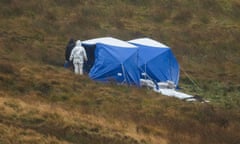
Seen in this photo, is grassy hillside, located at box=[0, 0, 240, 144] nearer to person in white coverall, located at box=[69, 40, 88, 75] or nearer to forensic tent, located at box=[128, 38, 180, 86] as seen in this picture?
person in white coverall, located at box=[69, 40, 88, 75]

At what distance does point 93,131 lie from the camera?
12.5 metres

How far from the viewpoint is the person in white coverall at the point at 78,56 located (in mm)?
23078

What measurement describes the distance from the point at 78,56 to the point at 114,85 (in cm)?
311

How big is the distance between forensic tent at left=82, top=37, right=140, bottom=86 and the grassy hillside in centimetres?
206

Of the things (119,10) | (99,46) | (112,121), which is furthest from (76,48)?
(119,10)

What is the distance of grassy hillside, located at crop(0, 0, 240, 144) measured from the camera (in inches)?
505

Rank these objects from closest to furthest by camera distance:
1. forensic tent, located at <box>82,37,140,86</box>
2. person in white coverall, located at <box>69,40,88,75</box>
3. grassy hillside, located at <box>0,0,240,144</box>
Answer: grassy hillside, located at <box>0,0,240,144</box> → person in white coverall, located at <box>69,40,88,75</box> → forensic tent, located at <box>82,37,140,86</box>

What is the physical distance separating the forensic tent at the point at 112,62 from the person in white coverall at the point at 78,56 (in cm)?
60

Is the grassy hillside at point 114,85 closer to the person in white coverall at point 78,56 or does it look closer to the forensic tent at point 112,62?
the person in white coverall at point 78,56

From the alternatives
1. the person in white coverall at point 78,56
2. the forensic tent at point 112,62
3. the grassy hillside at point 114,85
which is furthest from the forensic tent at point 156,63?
the person in white coverall at point 78,56

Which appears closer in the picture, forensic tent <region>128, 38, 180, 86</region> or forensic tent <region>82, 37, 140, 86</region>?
forensic tent <region>82, 37, 140, 86</region>

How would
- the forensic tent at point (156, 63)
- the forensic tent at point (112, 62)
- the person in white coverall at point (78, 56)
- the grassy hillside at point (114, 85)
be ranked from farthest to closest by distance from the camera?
the forensic tent at point (156, 63), the forensic tent at point (112, 62), the person in white coverall at point (78, 56), the grassy hillside at point (114, 85)

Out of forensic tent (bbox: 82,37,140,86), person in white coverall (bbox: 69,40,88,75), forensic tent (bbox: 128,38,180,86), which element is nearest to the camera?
person in white coverall (bbox: 69,40,88,75)

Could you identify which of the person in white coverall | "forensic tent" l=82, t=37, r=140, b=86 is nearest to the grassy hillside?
Answer: the person in white coverall
